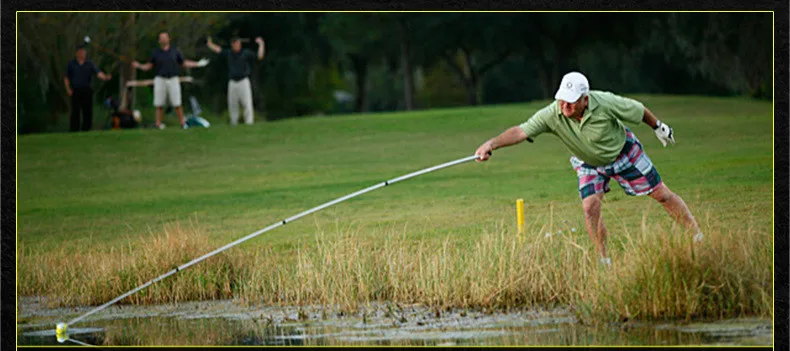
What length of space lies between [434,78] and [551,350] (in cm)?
4910

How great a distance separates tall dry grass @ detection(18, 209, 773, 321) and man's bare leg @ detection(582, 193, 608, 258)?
0.44ft

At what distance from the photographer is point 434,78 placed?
189 ft

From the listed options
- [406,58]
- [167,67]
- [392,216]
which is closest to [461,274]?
[392,216]

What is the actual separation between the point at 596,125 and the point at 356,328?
2.44 meters

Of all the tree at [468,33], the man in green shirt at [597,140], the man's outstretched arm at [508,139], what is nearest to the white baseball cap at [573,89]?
the man in green shirt at [597,140]

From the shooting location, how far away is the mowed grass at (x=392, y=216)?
9812 millimetres

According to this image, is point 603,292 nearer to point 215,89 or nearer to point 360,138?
point 360,138

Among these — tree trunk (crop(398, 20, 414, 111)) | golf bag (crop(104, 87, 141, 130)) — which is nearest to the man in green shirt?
golf bag (crop(104, 87, 141, 130))

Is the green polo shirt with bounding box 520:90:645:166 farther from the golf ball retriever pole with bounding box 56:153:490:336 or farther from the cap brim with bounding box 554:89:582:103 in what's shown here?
the golf ball retriever pole with bounding box 56:153:490:336

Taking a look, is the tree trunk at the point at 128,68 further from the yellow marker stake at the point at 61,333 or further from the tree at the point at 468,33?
the yellow marker stake at the point at 61,333

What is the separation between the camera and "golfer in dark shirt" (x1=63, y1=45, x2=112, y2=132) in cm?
2205

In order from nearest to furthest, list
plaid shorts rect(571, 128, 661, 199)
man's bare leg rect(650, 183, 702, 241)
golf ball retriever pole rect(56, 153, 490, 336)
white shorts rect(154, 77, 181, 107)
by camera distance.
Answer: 1. golf ball retriever pole rect(56, 153, 490, 336)
2. man's bare leg rect(650, 183, 702, 241)
3. plaid shorts rect(571, 128, 661, 199)
4. white shorts rect(154, 77, 181, 107)

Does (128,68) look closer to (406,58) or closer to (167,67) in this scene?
(167,67)

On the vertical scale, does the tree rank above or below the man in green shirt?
above
